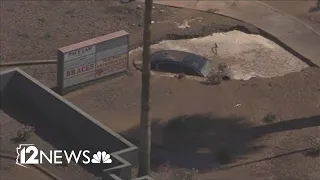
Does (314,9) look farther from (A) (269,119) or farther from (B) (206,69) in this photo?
(A) (269,119)

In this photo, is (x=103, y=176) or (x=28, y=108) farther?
(x=28, y=108)

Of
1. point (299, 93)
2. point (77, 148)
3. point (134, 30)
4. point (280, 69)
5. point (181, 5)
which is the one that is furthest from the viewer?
point (181, 5)

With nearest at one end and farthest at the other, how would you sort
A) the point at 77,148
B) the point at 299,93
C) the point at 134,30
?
the point at 77,148 → the point at 299,93 → the point at 134,30

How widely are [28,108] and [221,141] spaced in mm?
8378

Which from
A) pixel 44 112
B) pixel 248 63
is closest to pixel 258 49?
pixel 248 63

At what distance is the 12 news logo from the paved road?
1478 centimetres

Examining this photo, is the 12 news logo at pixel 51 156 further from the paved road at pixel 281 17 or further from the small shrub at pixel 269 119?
the paved road at pixel 281 17

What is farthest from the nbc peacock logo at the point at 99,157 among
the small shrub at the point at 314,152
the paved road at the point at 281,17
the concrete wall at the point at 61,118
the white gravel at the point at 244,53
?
the paved road at the point at 281,17

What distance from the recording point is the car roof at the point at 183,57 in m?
37.7

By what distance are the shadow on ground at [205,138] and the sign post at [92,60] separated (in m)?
4.84

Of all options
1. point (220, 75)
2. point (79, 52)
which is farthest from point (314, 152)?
point (79, 52)

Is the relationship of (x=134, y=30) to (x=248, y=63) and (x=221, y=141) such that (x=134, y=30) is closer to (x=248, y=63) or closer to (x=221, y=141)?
(x=248, y=63)

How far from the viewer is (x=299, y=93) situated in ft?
119

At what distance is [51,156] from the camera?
101ft
